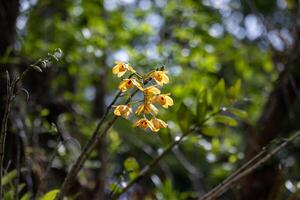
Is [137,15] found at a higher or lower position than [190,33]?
higher

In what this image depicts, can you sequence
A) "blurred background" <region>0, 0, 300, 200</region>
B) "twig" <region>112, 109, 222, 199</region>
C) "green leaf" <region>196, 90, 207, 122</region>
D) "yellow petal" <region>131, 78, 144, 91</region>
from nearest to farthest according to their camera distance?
1. "yellow petal" <region>131, 78, 144, 91</region>
2. "twig" <region>112, 109, 222, 199</region>
3. "green leaf" <region>196, 90, 207, 122</region>
4. "blurred background" <region>0, 0, 300, 200</region>

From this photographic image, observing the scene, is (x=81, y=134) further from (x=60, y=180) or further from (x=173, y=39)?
(x=173, y=39)

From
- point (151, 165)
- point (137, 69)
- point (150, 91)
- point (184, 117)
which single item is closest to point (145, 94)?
point (150, 91)

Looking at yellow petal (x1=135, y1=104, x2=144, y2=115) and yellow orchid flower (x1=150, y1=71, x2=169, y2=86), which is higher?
yellow orchid flower (x1=150, y1=71, x2=169, y2=86)

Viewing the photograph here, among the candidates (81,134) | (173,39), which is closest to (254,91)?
(173,39)

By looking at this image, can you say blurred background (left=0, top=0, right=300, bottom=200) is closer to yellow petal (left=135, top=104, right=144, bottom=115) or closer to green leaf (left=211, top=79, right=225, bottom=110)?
green leaf (left=211, top=79, right=225, bottom=110)

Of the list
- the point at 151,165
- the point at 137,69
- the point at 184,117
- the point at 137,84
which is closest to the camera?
the point at 137,84

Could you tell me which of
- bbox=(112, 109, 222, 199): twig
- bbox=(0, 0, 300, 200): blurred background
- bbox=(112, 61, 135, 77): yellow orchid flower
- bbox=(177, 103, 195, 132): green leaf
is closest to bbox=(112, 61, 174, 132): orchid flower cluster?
bbox=(112, 61, 135, 77): yellow orchid flower

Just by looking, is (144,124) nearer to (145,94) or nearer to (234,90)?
(145,94)
